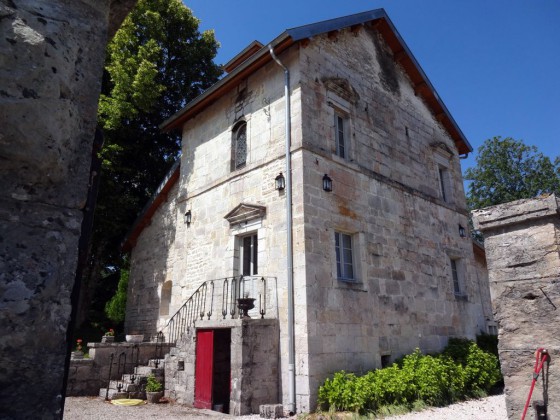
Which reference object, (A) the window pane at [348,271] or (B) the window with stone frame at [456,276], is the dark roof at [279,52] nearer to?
(B) the window with stone frame at [456,276]

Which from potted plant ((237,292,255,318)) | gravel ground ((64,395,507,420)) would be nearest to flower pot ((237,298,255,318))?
potted plant ((237,292,255,318))

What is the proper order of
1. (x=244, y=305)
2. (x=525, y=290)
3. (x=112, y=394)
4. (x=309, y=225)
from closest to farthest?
(x=525, y=290), (x=244, y=305), (x=309, y=225), (x=112, y=394)

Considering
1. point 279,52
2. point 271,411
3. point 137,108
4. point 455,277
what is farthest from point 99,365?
point 455,277

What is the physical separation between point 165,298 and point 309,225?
234 inches

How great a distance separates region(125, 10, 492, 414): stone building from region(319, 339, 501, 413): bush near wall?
1.38ft

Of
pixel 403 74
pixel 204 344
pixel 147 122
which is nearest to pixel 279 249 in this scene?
pixel 204 344

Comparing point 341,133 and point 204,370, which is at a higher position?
point 341,133

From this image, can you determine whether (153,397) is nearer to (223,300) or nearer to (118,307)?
(223,300)

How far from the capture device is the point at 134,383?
28.2 ft

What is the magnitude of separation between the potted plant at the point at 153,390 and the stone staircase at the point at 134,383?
0.34 feet

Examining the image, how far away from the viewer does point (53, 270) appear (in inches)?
54.3

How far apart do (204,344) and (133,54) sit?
11368 millimetres

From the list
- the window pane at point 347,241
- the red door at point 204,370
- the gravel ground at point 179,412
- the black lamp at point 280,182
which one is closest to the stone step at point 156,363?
the gravel ground at point 179,412

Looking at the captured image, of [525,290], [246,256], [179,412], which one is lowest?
[179,412]
